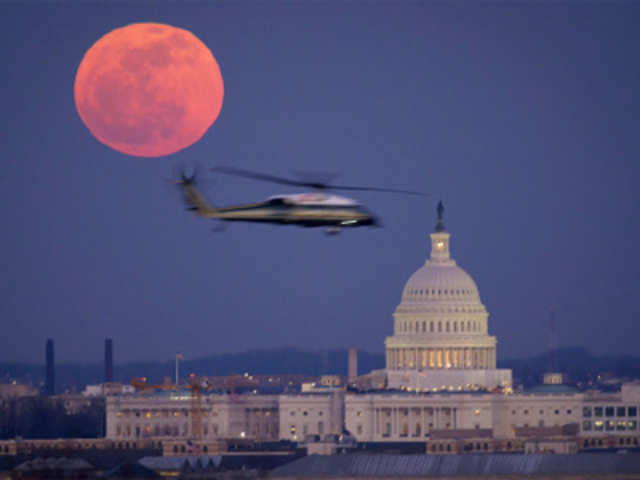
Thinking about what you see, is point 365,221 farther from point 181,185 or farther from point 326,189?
point 181,185

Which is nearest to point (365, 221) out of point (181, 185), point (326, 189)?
point (326, 189)
